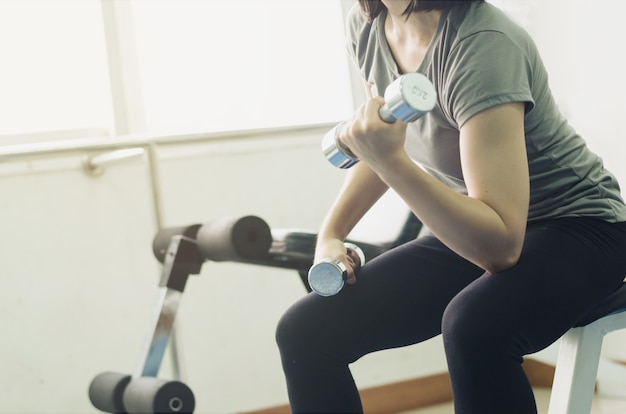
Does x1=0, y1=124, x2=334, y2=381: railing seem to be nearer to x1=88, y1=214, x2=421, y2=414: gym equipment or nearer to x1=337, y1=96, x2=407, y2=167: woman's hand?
x1=88, y1=214, x2=421, y2=414: gym equipment

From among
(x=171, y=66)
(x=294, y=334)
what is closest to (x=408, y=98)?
(x=294, y=334)

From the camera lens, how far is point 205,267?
208cm

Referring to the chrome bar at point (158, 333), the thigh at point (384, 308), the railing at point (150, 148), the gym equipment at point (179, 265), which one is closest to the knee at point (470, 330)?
the thigh at point (384, 308)

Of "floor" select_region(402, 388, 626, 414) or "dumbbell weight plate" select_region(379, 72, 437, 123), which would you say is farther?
"floor" select_region(402, 388, 626, 414)

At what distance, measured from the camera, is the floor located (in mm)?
1847

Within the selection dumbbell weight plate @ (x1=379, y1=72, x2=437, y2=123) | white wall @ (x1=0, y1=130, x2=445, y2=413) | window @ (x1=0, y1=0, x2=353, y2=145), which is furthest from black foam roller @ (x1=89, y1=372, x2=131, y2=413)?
window @ (x1=0, y1=0, x2=353, y2=145)

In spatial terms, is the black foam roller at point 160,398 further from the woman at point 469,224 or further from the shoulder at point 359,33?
the shoulder at point 359,33

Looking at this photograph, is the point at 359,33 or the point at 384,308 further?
the point at 359,33

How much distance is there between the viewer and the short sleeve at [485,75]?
83 cm

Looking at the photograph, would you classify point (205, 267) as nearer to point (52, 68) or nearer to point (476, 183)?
point (52, 68)

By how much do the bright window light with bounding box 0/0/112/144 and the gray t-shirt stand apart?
4.21 feet

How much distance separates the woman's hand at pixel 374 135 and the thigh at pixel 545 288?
0.20m

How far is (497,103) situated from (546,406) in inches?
53.6

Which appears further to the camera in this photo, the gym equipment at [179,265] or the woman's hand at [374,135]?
the gym equipment at [179,265]
